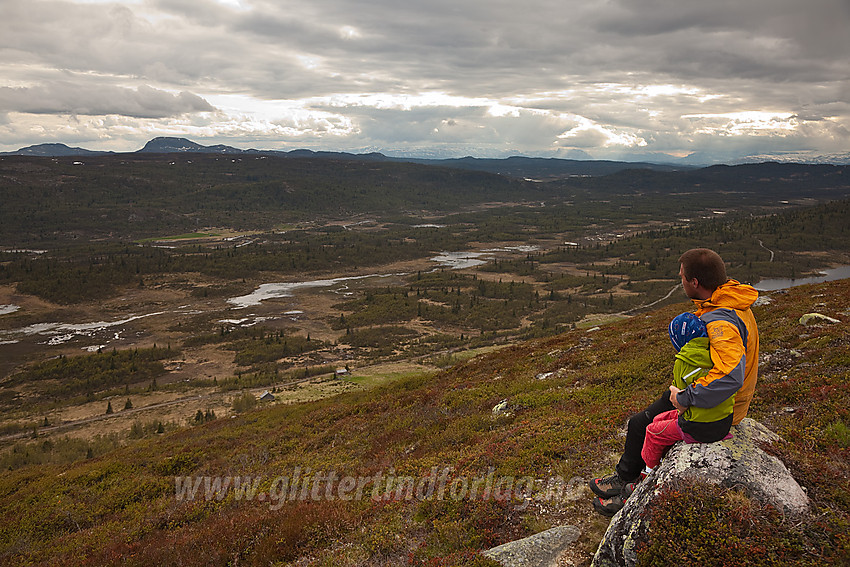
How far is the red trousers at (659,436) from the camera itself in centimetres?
581

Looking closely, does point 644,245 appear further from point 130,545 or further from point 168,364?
point 130,545

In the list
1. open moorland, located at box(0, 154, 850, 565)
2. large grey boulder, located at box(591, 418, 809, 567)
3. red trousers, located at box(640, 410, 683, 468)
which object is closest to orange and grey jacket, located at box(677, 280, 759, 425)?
red trousers, located at box(640, 410, 683, 468)

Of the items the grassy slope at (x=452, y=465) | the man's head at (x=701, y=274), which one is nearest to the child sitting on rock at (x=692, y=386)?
the man's head at (x=701, y=274)

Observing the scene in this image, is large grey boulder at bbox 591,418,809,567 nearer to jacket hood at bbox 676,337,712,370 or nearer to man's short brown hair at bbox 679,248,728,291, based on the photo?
jacket hood at bbox 676,337,712,370

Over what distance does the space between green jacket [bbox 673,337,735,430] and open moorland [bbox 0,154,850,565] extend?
1.48 m

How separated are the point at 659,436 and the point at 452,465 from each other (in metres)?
6.10

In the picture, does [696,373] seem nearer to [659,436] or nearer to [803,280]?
[659,436]

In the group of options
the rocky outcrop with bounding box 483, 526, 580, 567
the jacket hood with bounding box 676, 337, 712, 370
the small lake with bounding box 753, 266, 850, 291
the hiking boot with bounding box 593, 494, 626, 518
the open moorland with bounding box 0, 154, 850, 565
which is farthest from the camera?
the small lake with bounding box 753, 266, 850, 291

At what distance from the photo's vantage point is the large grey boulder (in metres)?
5.25

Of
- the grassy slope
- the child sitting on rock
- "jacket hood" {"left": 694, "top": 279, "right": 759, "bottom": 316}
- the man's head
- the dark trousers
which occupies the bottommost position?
the grassy slope

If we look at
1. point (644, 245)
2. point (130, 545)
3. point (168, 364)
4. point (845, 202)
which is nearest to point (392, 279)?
point (168, 364)

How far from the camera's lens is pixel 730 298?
5.11 meters

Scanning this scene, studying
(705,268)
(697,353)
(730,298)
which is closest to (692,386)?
(697,353)

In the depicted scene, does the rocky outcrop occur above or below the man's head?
below
